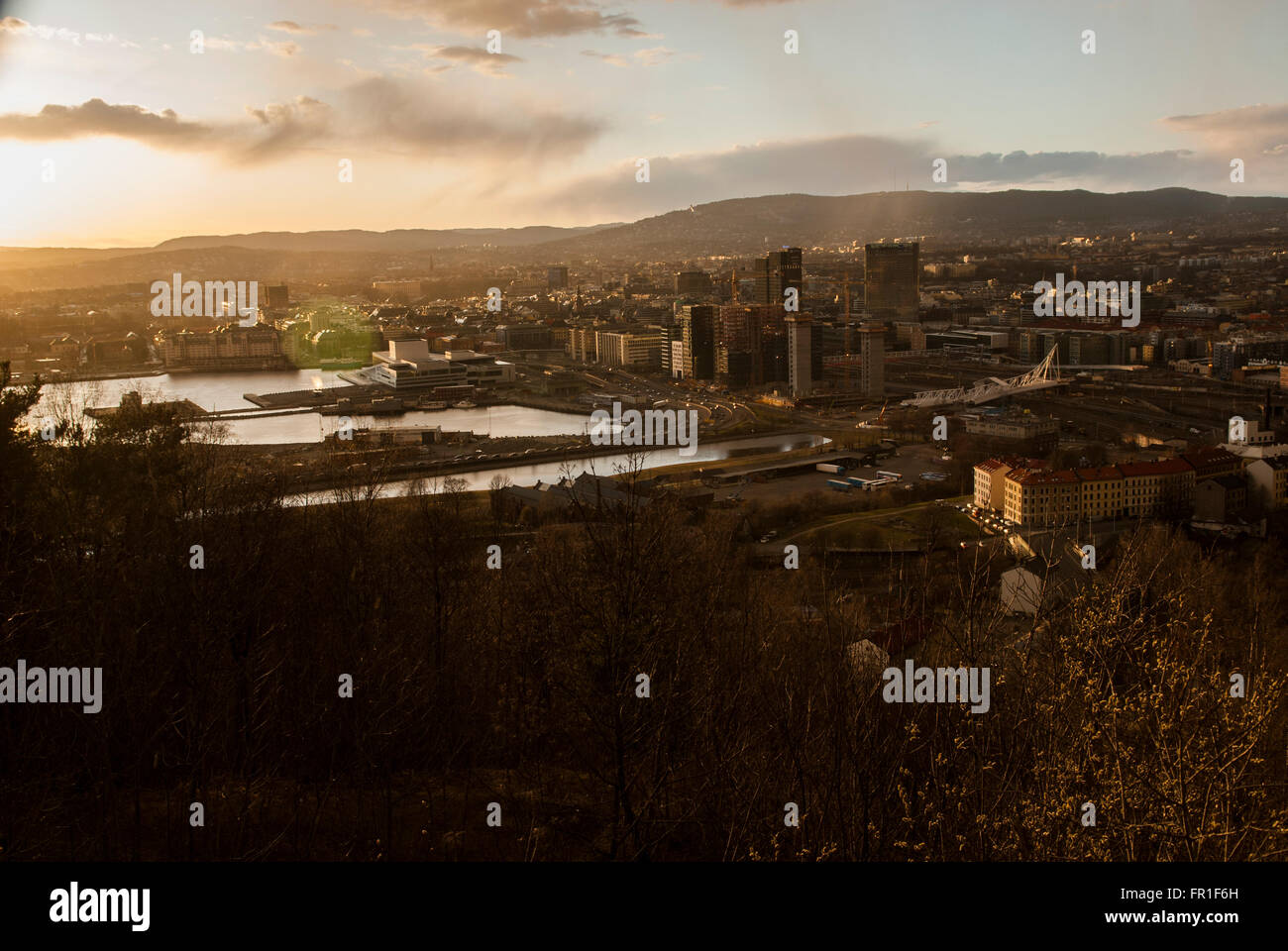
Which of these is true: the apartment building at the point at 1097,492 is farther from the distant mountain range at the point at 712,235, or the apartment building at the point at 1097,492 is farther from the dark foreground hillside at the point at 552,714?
the distant mountain range at the point at 712,235

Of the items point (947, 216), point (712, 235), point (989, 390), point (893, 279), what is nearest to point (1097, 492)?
point (989, 390)

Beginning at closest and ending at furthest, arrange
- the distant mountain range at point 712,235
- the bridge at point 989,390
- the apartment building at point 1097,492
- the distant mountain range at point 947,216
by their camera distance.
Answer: the apartment building at point 1097,492, the bridge at point 989,390, the distant mountain range at point 712,235, the distant mountain range at point 947,216

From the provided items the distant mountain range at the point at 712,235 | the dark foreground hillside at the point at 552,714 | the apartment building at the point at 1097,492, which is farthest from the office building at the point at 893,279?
the dark foreground hillside at the point at 552,714

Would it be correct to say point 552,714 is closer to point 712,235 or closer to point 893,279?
point 893,279

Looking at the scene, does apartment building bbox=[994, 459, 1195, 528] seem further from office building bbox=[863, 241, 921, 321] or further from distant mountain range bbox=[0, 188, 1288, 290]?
office building bbox=[863, 241, 921, 321]

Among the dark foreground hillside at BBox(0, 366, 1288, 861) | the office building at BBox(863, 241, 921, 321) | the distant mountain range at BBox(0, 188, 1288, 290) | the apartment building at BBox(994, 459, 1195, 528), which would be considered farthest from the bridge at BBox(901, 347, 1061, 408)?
the distant mountain range at BBox(0, 188, 1288, 290)
